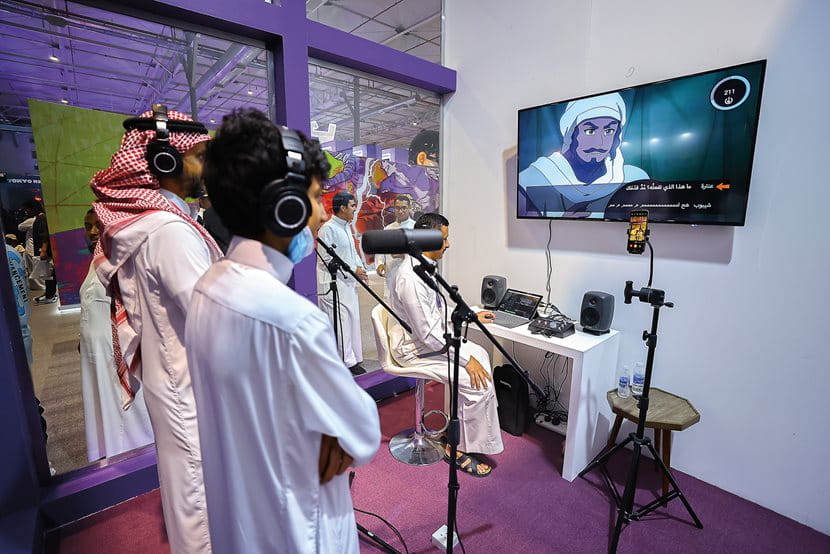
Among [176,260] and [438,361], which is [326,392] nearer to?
[176,260]

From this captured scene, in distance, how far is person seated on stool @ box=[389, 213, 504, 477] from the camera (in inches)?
84.8

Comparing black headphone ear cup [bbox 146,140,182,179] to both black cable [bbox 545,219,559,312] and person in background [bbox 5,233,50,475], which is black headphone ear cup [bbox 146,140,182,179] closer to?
person in background [bbox 5,233,50,475]

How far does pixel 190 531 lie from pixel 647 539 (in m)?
1.89

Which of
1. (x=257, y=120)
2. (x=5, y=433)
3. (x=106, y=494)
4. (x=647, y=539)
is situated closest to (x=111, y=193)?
(x=257, y=120)

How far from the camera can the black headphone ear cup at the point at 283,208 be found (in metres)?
0.73

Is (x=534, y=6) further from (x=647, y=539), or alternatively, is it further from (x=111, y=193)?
(x=647, y=539)

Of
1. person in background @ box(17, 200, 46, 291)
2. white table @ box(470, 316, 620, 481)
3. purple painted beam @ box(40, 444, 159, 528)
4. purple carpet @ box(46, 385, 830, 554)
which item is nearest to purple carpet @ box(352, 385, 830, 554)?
purple carpet @ box(46, 385, 830, 554)

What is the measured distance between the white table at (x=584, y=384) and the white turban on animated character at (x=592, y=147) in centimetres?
92

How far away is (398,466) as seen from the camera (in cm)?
233

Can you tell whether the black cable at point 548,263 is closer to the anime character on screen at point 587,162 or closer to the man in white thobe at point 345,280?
the anime character on screen at point 587,162

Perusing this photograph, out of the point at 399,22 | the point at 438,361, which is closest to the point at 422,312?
the point at 438,361

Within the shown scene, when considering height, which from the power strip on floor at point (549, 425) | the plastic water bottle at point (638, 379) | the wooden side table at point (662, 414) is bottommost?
the power strip on floor at point (549, 425)

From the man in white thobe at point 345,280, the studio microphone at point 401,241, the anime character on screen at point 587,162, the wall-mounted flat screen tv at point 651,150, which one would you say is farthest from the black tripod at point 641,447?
the man in white thobe at point 345,280

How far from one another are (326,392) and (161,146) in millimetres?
1073
